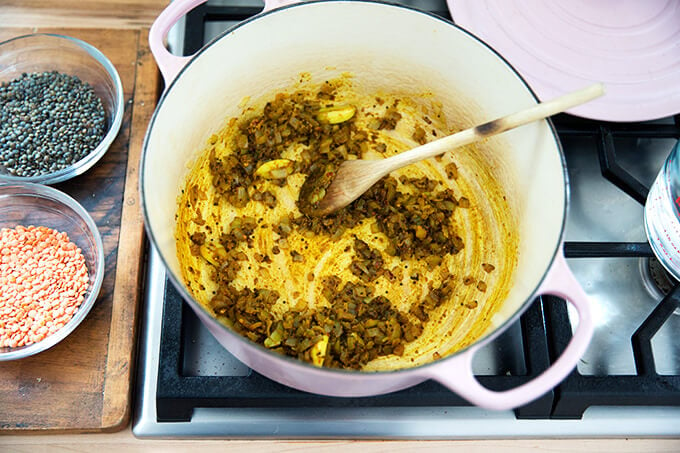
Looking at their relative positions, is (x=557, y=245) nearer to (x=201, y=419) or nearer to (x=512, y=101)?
(x=512, y=101)

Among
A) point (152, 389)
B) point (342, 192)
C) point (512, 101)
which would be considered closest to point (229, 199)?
point (342, 192)

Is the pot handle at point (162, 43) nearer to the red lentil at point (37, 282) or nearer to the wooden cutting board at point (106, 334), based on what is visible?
the wooden cutting board at point (106, 334)

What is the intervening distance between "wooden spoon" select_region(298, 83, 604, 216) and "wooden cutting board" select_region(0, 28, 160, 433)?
0.27 m

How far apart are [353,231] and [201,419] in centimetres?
36

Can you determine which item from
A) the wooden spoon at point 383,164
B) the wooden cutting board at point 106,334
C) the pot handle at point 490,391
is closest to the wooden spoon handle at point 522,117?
the wooden spoon at point 383,164

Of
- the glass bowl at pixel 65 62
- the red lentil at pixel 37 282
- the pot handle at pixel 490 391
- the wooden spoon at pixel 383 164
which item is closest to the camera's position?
the pot handle at pixel 490 391

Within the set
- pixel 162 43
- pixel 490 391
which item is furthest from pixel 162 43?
pixel 490 391

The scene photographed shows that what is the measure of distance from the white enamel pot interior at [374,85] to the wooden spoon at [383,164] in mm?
46

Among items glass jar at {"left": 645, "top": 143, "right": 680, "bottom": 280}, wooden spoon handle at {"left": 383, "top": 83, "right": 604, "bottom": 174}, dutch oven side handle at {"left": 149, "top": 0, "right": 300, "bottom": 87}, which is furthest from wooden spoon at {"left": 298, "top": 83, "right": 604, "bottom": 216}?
dutch oven side handle at {"left": 149, "top": 0, "right": 300, "bottom": 87}

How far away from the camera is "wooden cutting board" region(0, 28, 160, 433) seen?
87cm

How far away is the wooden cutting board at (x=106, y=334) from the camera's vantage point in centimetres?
87

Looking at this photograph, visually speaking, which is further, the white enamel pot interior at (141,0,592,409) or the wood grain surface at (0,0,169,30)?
the wood grain surface at (0,0,169,30)

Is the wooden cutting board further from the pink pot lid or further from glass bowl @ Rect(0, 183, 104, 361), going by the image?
the pink pot lid

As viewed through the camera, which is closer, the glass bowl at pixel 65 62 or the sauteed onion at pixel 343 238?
the sauteed onion at pixel 343 238
